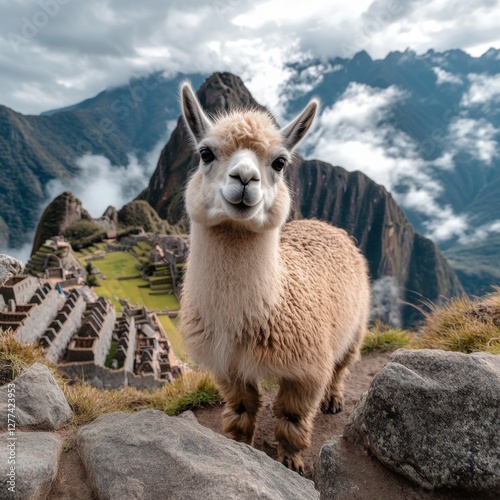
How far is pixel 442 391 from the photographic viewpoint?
2.42 meters

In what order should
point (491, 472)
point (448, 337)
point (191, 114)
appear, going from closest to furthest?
1. point (491, 472)
2. point (191, 114)
3. point (448, 337)

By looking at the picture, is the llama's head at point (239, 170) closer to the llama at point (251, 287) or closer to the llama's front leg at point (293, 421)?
the llama at point (251, 287)

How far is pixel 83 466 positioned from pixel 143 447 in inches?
17.9

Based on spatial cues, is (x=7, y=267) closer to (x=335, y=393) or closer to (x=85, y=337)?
(x=335, y=393)

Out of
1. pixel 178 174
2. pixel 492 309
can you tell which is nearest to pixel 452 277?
pixel 178 174

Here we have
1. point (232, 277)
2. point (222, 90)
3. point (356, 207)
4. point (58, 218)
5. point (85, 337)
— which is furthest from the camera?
point (356, 207)

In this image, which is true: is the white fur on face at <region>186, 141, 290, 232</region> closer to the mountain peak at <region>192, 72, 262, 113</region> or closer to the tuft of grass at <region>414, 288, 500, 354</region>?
the tuft of grass at <region>414, 288, 500, 354</region>

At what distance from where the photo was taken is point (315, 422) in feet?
15.6

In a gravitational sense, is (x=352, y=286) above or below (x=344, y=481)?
above

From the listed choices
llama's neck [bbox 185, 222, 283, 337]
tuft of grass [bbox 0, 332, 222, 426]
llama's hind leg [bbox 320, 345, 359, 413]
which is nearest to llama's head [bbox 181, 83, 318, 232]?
llama's neck [bbox 185, 222, 283, 337]

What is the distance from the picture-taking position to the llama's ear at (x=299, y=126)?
349 centimetres

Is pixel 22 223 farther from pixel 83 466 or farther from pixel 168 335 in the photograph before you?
pixel 83 466

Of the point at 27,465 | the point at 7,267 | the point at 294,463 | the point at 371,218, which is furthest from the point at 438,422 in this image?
the point at 371,218

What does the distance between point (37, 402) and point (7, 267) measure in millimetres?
1325
